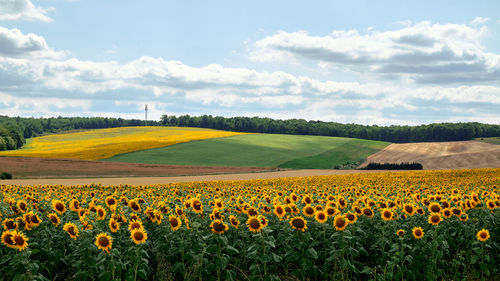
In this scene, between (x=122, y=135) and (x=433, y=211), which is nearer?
(x=433, y=211)

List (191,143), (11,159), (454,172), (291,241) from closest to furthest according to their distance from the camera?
(291,241), (454,172), (11,159), (191,143)

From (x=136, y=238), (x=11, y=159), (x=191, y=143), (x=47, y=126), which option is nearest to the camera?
(x=136, y=238)

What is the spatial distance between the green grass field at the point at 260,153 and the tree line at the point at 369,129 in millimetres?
38690

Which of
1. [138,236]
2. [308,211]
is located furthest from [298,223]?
[138,236]

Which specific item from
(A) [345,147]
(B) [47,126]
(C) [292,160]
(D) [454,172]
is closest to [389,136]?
(A) [345,147]

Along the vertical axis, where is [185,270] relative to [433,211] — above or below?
below

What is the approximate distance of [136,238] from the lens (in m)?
7.22

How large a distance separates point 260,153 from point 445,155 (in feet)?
108

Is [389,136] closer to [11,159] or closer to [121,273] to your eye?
[11,159]

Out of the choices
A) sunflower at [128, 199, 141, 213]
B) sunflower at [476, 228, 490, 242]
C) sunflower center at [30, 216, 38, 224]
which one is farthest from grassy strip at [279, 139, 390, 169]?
sunflower center at [30, 216, 38, 224]

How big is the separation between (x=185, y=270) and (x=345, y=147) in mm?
92490

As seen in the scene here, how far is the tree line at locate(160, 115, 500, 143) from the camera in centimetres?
13600

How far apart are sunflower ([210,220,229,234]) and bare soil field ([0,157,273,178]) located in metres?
47.4

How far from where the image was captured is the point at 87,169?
57.7 metres
